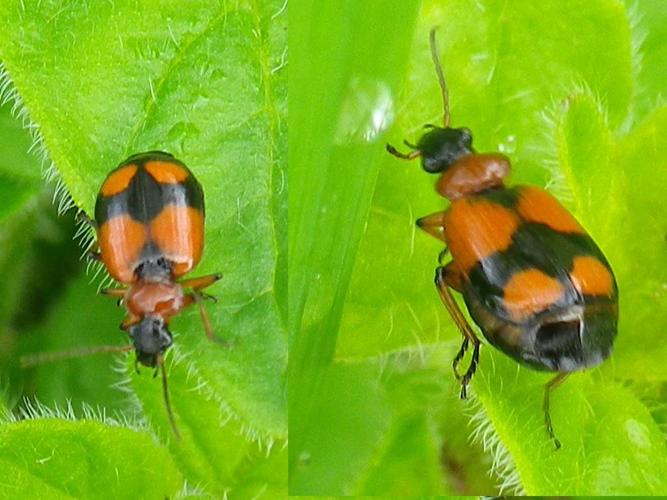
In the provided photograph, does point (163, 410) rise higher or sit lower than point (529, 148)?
lower

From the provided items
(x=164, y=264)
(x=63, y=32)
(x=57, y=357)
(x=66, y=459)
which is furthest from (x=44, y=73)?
(x=57, y=357)

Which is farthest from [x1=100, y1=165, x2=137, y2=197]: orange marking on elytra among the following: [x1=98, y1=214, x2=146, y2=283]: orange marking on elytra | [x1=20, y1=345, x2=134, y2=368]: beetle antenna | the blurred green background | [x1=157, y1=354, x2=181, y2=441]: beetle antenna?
[x1=20, y1=345, x2=134, y2=368]: beetle antenna

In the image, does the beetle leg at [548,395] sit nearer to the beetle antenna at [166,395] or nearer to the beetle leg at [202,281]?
the beetle leg at [202,281]

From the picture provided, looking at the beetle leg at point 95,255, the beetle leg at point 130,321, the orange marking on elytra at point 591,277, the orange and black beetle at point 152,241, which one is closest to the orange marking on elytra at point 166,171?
the orange and black beetle at point 152,241

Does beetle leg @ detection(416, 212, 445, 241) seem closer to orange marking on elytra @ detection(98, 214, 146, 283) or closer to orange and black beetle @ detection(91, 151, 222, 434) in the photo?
orange and black beetle @ detection(91, 151, 222, 434)

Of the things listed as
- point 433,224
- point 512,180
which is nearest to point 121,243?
point 433,224

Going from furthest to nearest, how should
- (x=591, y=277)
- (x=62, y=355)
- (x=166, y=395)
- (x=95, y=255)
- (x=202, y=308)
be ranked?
(x=62, y=355), (x=95, y=255), (x=166, y=395), (x=202, y=308), (x=591, y=277)

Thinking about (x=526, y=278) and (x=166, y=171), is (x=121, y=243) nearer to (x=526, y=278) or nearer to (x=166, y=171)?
(x=166, y=171)

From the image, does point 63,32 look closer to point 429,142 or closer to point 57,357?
point 429,142
